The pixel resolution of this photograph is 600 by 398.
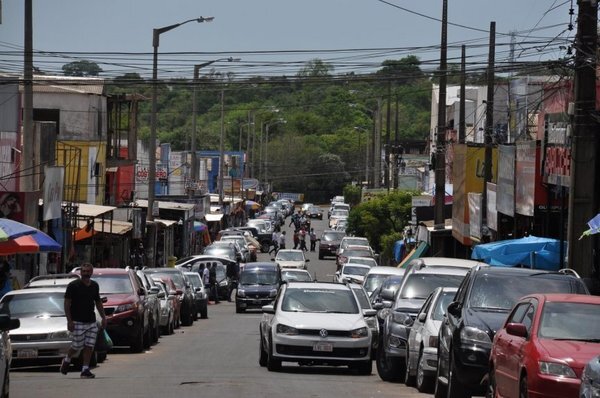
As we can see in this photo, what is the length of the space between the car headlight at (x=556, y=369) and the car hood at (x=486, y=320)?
3219mm

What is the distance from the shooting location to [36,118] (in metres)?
60.1

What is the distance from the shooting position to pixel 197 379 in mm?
19516

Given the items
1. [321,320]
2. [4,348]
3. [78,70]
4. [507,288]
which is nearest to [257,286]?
[78,70]

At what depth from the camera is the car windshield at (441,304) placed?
1919 centimetres

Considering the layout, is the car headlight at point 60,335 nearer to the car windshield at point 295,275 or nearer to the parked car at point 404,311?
the parked car at point 404,311

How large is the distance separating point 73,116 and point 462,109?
19.4 meters

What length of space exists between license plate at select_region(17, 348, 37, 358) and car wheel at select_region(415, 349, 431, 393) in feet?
21.7

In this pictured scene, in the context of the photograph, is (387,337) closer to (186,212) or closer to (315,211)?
(186,212)

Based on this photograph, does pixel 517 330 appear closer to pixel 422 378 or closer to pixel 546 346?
pixel 546 346

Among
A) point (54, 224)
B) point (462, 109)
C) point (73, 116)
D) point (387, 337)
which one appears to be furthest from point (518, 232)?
point (73, 116)

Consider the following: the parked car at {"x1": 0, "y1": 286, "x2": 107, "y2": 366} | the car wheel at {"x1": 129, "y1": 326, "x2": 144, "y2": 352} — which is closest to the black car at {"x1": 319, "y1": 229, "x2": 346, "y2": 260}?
the car wheel at {"x1": 129, "y1": 326, "x2": 144, "y2": 352}

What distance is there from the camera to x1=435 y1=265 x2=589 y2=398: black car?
15953 mm

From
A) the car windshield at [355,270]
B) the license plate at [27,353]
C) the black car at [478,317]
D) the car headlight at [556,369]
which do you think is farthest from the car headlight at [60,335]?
the car windshield at [355,270]

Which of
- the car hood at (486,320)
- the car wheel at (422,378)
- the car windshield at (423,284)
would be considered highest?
the car hood at (486,320)
